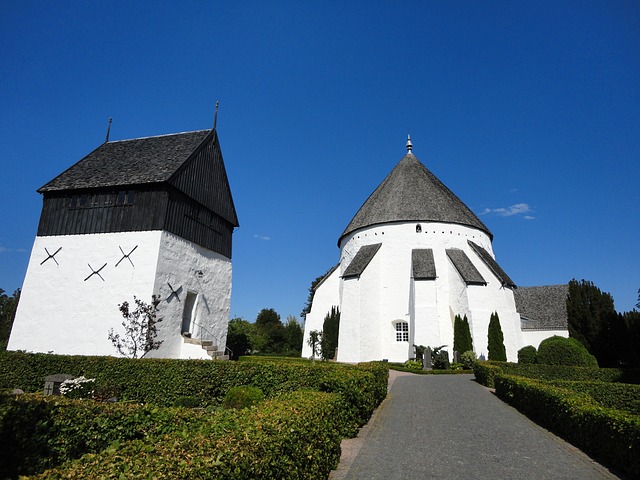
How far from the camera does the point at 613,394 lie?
35.8ft

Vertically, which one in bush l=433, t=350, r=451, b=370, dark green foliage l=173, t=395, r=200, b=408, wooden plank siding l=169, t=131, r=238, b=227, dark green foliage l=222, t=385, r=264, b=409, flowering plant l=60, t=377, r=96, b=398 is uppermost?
wooden plank siding l=169, t=131, r=238, b=227

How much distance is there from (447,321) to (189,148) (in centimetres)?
1844

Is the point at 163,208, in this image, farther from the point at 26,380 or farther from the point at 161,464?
the point at 161,464

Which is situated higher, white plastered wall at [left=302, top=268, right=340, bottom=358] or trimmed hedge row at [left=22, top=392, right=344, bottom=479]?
white plastered wall at [left=302, top=268, right=340, bottom=358]

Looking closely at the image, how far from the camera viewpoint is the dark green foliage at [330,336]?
27.4m

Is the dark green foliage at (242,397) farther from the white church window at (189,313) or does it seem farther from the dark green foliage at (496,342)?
the dark green foliage at (496,342)

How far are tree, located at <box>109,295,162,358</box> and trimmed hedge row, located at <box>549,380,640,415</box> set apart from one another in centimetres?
1397

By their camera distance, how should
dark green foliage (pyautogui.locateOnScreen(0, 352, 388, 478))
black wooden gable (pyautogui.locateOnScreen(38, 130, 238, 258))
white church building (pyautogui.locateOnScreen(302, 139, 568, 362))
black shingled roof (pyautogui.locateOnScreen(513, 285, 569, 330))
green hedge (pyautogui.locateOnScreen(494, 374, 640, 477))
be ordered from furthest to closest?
black shingled roof (pyautogui.locateOnScreen(513, 285, 569, 330)), white church building (pyautogui.locateOnScreen(302, 139, 568, 362)), black wooden gable (pyautogui.locateOnScreen(38, 130, 238, 258)), green hedge (pyautogui.locateOnScreen(494, 374, 640, 477)), dark green foliage (pyautogui.locateOnScreen(0, 352, 388, 478))

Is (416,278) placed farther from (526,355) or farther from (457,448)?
(457,448)

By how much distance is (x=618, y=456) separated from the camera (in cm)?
587

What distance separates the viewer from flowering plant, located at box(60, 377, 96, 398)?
33.4 feet

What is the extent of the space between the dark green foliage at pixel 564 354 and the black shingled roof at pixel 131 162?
19369 mm

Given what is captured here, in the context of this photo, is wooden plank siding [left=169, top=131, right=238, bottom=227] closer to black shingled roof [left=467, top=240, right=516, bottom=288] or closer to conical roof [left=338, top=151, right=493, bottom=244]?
conical roof [left=338, top=151, right=493, bottom=244]

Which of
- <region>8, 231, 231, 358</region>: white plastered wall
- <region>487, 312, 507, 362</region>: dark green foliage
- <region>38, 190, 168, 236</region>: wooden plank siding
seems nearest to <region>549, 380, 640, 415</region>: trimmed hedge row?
<region>487, 312, 507, 362</region>: dark green foliage
